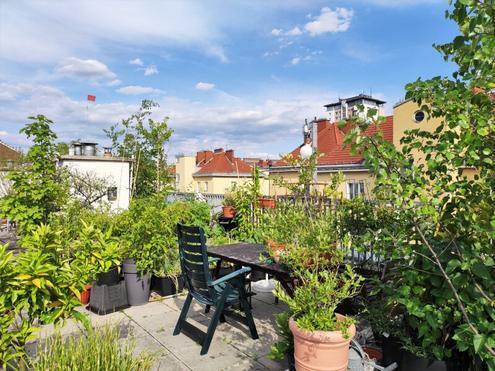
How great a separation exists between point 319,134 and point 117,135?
11236mm

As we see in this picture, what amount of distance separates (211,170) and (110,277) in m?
26.9

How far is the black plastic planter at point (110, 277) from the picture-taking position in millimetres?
3971

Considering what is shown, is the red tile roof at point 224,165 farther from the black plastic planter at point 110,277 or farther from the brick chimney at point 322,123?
the black plastic planter at point 110,277

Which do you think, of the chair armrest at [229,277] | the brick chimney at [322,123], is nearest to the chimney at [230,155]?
the brick chimney at [322,123]

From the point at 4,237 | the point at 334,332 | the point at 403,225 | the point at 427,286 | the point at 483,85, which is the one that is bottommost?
the point at 4,237

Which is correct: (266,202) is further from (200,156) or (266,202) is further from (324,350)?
(200,156)

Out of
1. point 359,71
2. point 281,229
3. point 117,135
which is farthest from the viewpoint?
point 117,135

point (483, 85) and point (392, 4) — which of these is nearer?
point (483, 85)

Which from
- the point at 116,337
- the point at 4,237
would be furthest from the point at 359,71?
the point at 4,237

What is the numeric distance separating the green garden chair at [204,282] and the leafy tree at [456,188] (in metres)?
1.49

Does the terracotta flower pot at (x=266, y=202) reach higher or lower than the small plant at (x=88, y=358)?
higher

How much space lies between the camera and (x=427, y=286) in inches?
81.4

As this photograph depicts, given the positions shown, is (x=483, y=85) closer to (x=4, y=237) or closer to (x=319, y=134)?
(x=4, y=237)

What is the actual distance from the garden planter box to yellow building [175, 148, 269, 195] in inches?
886
